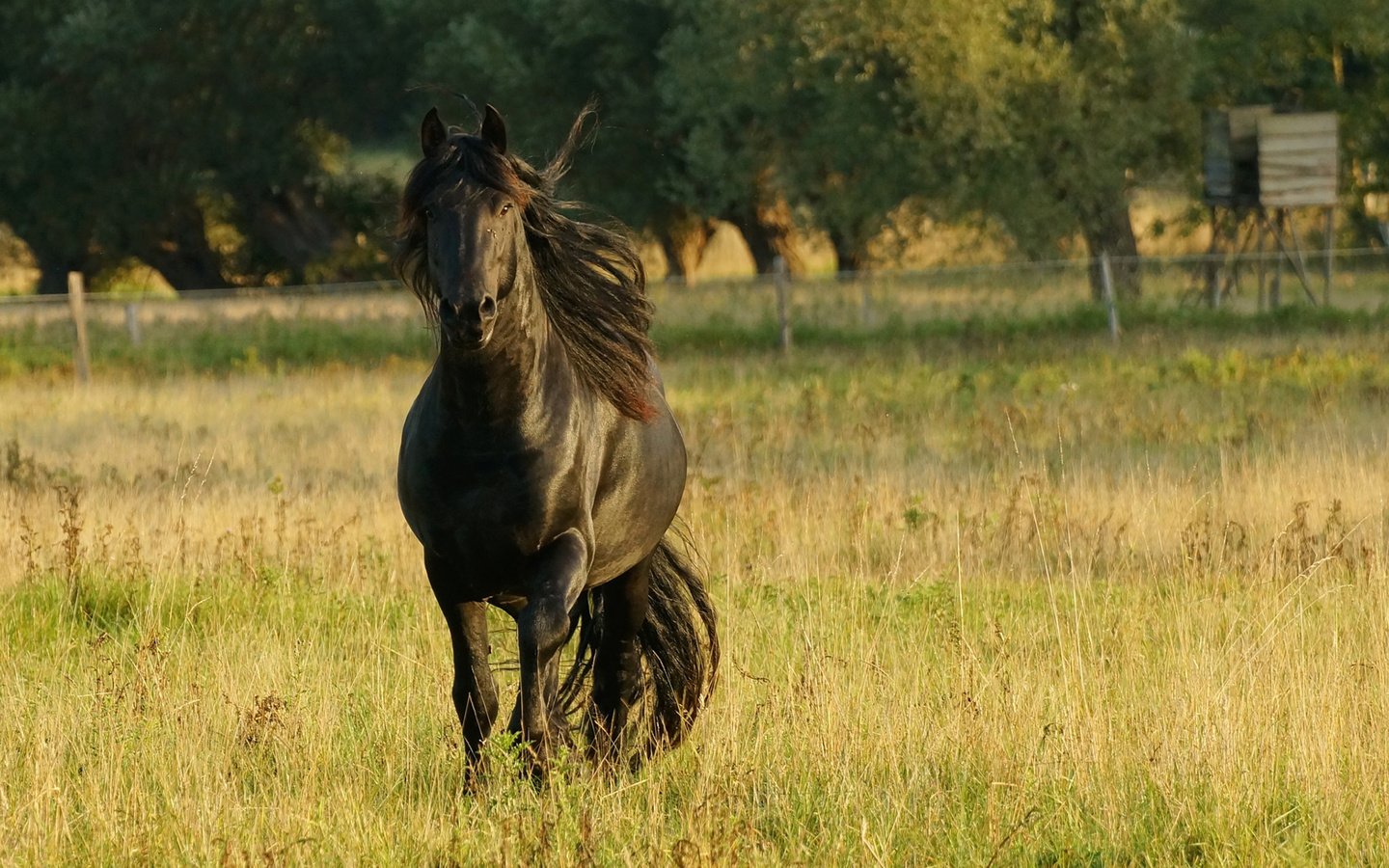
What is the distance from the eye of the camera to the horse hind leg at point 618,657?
635 centimetres

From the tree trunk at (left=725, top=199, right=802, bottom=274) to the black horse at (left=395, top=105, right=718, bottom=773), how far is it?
35.9 m

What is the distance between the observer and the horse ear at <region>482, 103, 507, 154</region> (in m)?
5.15

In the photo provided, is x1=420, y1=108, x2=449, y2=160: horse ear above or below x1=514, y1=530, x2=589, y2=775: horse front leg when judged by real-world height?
above

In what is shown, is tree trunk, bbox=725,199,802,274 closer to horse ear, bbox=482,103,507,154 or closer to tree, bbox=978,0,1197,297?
tree, bbox=978,0,1197,297

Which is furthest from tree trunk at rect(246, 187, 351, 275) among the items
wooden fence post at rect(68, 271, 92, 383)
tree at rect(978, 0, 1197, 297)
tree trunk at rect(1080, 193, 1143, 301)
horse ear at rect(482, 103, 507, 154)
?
horse ear at rect(482, 103, 507, 154)

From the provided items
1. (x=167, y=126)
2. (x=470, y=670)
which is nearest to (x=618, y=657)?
(x=470, y=670)

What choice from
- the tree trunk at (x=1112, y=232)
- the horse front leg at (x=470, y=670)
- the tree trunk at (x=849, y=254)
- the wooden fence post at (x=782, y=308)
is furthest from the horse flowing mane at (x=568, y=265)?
the tree trunk at (x=849, y=254)

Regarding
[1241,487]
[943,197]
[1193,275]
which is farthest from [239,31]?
[1241,487]

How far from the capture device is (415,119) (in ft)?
148

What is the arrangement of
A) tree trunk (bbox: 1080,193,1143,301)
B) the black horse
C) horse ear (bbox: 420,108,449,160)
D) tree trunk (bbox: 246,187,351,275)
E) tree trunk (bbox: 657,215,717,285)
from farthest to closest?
tree trunk (bbox: 246,187,351,275), tree trunk (bbox: 657,215,717,285), tree trunk (bbox: 1080,193,1143,301), horse ear (bbox: 420,108,449,160), the black horse

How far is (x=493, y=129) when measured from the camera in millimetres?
5184

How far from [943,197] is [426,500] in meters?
25.8

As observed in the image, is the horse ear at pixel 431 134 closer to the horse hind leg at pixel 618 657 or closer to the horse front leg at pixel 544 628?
the horse front leg at pixel 544 628

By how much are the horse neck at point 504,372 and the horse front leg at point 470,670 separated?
535 mm
